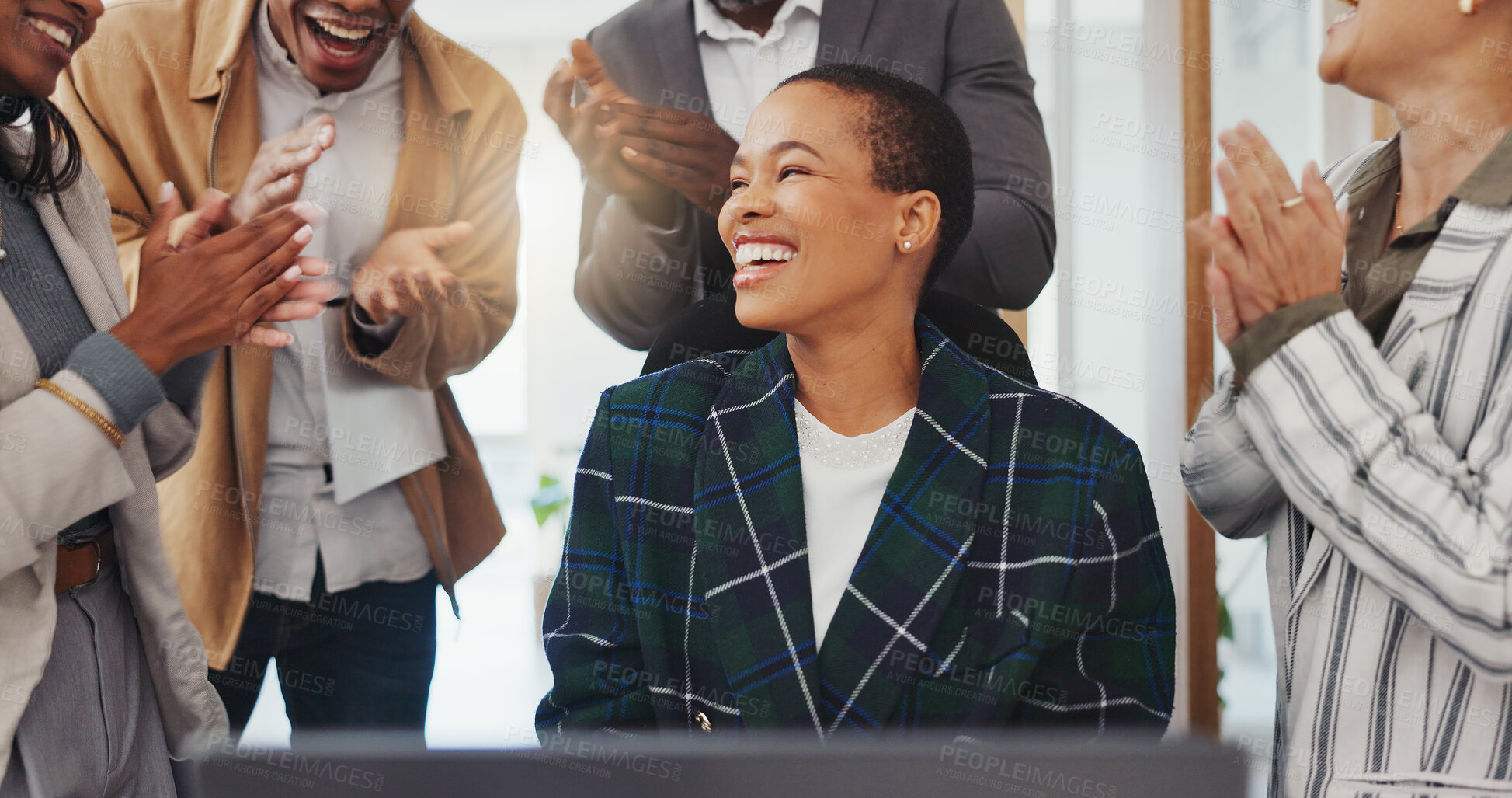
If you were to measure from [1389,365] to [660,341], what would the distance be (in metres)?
1.01

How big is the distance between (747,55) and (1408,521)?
1388mm

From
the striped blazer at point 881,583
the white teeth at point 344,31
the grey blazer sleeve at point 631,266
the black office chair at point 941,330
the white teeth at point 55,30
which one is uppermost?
the white teeth at point 344,31

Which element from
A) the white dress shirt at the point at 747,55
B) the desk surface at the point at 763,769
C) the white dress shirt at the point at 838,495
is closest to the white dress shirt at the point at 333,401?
the white dress shirt at the point at 747,55

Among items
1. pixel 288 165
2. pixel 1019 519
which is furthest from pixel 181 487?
pixel 1019 519

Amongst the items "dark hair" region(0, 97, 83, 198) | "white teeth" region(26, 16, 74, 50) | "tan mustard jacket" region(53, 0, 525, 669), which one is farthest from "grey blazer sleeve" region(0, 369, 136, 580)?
"tan mustard jacket" region(53, 0, 525, 669)

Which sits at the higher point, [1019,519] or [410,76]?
[410,76]

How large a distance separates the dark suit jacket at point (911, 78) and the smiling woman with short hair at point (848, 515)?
50 centimetres

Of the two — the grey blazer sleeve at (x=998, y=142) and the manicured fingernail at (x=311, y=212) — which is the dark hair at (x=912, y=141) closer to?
the grey blazer sleeve at (x=998, y=142)

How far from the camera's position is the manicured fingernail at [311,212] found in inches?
69.4

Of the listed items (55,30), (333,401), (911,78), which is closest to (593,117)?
(911,78)

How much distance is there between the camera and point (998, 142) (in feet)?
6.32

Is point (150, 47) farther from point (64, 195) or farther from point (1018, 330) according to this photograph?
point (1018, 330)

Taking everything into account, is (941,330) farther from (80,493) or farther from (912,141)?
(80,493)

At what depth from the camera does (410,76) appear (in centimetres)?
194
